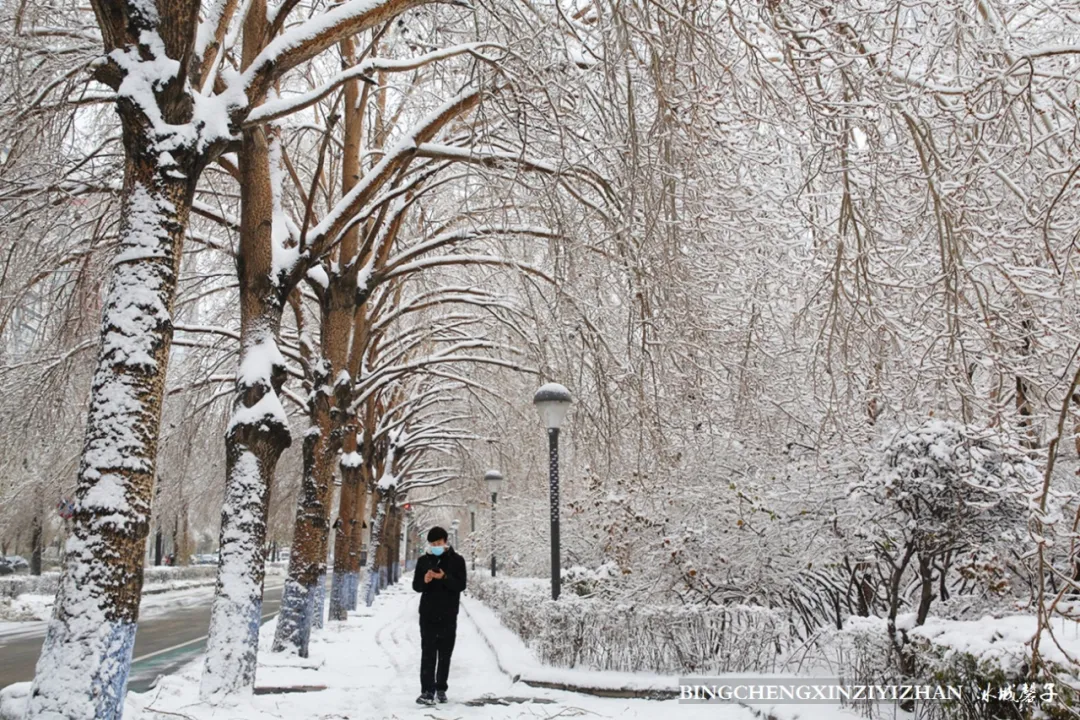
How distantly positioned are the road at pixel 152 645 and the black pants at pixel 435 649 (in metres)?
3.22

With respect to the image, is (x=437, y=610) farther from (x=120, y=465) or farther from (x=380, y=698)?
(x=120, y=465)

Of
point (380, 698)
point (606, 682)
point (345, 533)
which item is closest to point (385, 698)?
point (380, 698)

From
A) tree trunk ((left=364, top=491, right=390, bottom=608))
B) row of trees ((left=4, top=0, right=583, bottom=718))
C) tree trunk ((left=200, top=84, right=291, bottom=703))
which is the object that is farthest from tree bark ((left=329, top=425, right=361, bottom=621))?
tree trunk ((left=200, top=84, right=291, bottom=703))

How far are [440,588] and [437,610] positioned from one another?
0.21 metres

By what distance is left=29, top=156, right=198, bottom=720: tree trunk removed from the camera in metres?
4.47

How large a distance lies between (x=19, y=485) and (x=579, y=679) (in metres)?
18.7

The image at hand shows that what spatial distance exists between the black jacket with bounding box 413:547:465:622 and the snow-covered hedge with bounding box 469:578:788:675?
191cm

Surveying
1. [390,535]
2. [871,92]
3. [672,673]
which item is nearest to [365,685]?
[672,673]

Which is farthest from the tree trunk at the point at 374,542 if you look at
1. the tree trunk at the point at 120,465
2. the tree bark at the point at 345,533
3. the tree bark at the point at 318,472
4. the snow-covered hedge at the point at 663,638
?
the tree trunk at the point at 120,465

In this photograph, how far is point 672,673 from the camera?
28.0 ft

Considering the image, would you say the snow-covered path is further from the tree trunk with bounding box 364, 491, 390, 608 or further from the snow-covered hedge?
the tree trunk with bounding box 364, 491, 390, 608

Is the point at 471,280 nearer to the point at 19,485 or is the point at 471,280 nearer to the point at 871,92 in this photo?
the point at 871,92

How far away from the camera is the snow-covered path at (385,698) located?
259 inches

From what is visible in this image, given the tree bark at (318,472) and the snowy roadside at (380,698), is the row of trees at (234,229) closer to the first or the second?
the tree bark at (318,472)
